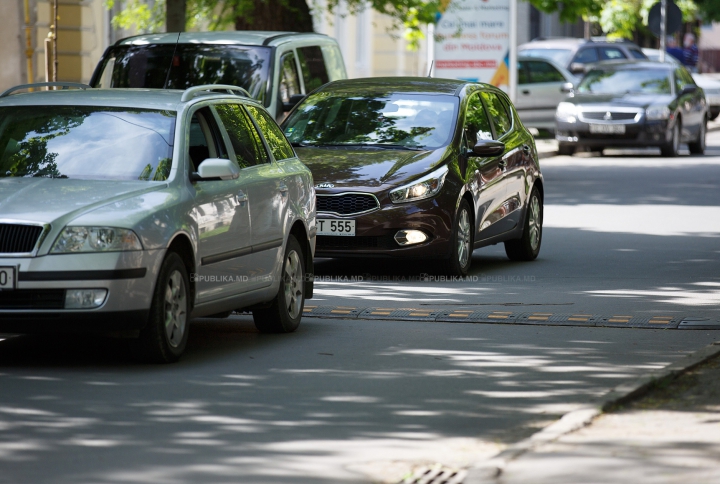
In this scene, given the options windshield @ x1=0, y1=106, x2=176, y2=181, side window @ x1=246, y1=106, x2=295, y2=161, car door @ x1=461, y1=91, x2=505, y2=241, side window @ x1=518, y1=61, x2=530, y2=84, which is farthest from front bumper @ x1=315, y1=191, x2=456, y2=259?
side window @ x1=518, y1=61, x2=530, y2=84

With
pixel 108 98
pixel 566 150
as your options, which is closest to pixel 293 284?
pixel 108 98

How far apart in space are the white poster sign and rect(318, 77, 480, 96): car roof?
46.5 ft

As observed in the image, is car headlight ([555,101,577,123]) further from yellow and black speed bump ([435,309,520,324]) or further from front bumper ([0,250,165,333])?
front bumper ([0,250,165,333])

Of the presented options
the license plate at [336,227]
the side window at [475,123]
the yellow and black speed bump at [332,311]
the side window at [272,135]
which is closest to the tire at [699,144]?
the side window at [475,123]

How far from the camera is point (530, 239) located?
574 inches

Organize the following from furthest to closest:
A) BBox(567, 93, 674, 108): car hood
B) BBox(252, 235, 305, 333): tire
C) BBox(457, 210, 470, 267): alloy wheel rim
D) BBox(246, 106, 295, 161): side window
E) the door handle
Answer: BBox(567, 93, 674, 108): car hood
BBox(457, 210, 470, 267): alloy wheel rim
BBox(246, 106, 295, 161): side window
BBox(252, 235, 305, 333): tire
the door handle

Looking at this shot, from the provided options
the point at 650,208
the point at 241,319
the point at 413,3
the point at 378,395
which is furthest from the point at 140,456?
the point at 413,3

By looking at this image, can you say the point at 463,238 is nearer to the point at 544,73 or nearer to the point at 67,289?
the point at 67,289

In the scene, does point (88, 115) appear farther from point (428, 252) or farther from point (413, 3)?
point (413, 3)

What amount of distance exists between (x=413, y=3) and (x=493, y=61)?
2.90m

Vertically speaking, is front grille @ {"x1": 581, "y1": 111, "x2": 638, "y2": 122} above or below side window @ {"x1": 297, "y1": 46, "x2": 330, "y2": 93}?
below

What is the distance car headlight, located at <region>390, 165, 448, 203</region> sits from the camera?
12484 millimetres

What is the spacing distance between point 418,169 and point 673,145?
18.1m

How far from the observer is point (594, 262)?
46.6ft
